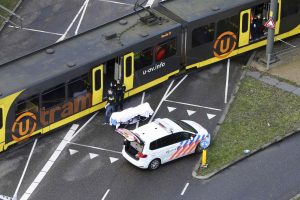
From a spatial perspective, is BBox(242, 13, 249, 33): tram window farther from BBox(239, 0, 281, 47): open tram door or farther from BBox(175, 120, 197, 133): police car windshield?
BBox(175, 120, 197, 133): police car windshield

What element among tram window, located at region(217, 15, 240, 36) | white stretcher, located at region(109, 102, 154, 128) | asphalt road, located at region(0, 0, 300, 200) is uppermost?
tram window, located at region(217, 15, 240, 36)

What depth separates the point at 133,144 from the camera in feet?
112

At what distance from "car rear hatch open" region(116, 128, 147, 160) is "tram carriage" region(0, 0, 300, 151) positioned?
3921 mm

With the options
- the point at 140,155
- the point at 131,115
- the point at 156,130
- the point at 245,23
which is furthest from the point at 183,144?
the point at 245,23

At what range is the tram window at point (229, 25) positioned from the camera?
40.9m

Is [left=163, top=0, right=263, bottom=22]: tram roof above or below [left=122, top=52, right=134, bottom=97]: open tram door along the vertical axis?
above

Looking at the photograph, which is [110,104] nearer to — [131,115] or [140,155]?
[131,115]

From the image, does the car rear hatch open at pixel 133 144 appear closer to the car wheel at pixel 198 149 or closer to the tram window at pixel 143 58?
the car wheel at pixel 198 149

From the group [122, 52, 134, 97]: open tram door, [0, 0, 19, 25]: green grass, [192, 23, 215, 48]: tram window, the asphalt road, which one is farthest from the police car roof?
[0, 0, 19, 25]: green grass

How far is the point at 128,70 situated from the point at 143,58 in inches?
40.5

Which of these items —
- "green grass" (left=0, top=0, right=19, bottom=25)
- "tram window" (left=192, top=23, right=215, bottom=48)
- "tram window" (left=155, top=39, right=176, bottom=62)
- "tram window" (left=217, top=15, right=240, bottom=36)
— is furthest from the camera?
"green grass" (left=0, top=0, right=19, bottom=25)

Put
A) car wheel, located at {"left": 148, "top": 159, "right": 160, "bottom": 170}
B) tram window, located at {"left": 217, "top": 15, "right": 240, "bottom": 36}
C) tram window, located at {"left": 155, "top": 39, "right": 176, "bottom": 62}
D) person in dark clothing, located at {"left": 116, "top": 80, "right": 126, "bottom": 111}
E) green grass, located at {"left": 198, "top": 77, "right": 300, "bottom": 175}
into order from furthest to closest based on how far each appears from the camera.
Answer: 1. tram window, located at {"left": 217, "top": 15, "right": 240, "bottom": 36}
2. tram window, located at {"left": 155, "top": 39, "right": 176, "bottom": 62}
3. person in dark clothing, located at {"left": 116, "top": 80, "right": 126, "bottom": 111}
4. green grass, located at {"left": 198, "top": 77, "right": 300, "bottom": 175}
5. car wheel, located at {"left": 148, "top": 159, "right": 160, "bottom": 170}

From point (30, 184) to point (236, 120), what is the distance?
10.2m

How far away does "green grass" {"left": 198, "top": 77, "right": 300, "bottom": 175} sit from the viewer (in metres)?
35.4
